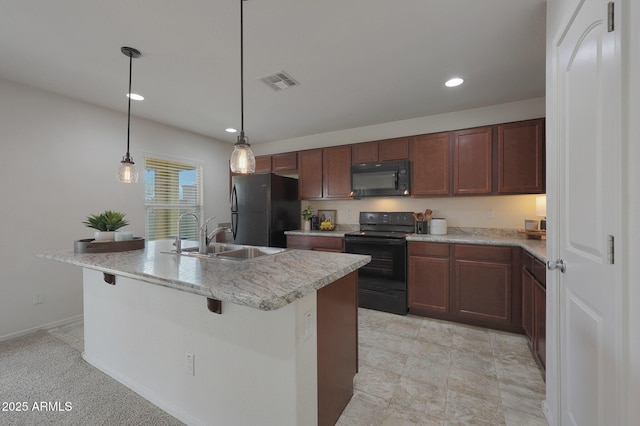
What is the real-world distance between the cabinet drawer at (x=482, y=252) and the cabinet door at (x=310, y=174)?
207 cm

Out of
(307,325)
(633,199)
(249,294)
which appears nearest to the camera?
(633,199)

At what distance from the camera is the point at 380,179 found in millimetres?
3568

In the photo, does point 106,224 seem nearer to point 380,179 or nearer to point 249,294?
point 249,294

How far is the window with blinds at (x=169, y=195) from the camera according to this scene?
12.2 ft

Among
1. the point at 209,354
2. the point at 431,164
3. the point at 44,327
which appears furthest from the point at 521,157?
the point at 44,327

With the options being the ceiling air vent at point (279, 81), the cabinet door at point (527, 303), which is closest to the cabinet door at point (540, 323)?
the cabinet door at point (527, 303)

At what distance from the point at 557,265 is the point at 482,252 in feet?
4.70

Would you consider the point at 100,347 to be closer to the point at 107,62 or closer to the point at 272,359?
the point at 272,359

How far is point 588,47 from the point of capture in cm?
108

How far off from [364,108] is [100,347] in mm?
3473

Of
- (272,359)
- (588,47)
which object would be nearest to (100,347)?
(272,359)

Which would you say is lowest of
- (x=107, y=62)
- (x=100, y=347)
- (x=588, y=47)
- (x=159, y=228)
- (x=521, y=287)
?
(x=100, y=347)

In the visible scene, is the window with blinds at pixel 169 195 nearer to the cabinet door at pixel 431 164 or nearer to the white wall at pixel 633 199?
the cabinet door at pixel 431 164

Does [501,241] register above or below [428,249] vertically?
above
